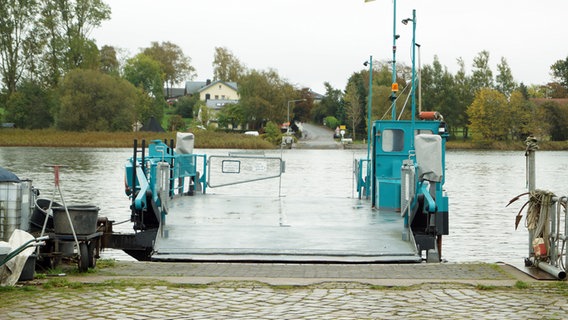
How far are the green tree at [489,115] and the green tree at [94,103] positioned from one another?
4671 cm

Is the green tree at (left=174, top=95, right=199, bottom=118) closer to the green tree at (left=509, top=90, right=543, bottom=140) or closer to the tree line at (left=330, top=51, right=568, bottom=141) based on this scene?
the tree line at (left=330, top=51, right=568, bottom=141)

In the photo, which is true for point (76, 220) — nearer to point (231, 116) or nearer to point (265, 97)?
point (265, 97)

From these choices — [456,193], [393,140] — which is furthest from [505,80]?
[393,140]

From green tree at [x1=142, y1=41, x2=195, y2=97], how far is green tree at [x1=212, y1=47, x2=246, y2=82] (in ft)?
35.8

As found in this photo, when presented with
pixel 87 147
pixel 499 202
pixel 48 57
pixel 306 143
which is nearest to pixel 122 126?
pixel 87 147

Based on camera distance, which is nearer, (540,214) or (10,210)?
(10,210)

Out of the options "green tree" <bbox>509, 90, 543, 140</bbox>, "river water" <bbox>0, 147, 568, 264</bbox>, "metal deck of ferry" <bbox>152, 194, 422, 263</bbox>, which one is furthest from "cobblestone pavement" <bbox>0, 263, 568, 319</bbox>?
"green tree" <bbox>509, 90, 543, 140</bbox>

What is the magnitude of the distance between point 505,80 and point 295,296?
120973 mm

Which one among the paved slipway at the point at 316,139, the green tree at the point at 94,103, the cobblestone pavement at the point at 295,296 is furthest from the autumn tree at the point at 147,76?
the cobblestone pavement at the point at 295,296

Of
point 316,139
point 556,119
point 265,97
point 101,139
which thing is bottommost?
point 101,139

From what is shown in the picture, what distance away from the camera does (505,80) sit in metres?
124

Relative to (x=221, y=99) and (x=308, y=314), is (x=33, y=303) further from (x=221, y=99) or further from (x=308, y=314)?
(x=221, y=99)

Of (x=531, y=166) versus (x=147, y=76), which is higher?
(x=147, y=76)

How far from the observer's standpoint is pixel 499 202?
34.9 meters
